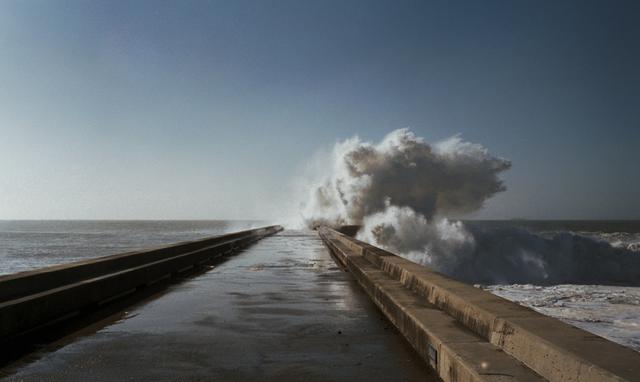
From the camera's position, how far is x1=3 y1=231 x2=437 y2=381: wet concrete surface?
16.5 feet

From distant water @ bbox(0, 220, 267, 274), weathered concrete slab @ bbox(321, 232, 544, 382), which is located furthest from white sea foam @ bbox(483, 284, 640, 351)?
distant water @ bbox(0, 220, 267, 274)

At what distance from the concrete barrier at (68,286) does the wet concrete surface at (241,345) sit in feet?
2.42

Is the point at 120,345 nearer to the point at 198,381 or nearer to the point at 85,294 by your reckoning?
the point at 198,381

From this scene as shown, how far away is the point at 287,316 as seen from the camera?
8.18 metres

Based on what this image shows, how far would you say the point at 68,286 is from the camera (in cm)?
821

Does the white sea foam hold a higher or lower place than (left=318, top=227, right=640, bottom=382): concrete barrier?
lower

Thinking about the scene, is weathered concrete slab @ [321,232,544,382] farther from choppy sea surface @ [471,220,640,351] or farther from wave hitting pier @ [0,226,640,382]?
choppy sea surface @ [471,220,640,351]

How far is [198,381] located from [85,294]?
4639mm

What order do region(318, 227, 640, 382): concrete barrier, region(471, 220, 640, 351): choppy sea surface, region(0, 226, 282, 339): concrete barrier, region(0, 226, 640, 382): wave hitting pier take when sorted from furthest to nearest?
region(471, 220, 640, 351): choppy sea surface
region(0, 226, 282, 339): concrete barrier
region(0, 226, 640, 382): wave hitting pier
region(318, 227, 640, 382): concrete barrier

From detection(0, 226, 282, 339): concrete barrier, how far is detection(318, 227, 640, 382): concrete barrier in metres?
4.60

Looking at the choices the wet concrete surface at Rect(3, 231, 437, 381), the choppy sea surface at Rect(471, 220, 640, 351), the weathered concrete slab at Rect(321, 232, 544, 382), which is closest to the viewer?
the weathered concrete slab at Rect(321, 232, 544, 382)

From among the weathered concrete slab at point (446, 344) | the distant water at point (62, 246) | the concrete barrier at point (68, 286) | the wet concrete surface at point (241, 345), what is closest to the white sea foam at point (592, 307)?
the weathered concrete slab at point (446, 344)

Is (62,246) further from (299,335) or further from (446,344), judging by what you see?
(446,344)

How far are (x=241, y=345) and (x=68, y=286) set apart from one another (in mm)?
3529
